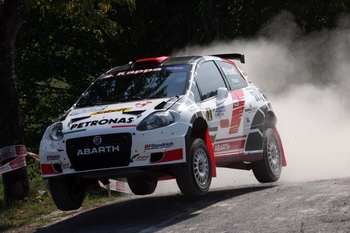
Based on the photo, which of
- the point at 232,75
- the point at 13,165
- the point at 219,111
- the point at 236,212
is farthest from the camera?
the point at 13,165

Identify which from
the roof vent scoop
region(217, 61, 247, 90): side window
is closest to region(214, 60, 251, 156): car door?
region(217, 61, 247, 90): side window

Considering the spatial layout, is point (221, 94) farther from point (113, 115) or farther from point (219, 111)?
point (113, 115)

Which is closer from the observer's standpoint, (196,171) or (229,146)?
(196,171)

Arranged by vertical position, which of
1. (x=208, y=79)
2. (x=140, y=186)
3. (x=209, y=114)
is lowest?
(x=140, y=186)

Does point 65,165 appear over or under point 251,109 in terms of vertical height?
under

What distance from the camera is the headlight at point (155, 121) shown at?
9.45 meters

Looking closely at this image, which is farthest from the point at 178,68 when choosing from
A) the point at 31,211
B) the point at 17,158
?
the point at 17,158

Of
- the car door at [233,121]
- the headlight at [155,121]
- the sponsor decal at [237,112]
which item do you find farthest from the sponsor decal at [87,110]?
the sponsor decal at [237,112]

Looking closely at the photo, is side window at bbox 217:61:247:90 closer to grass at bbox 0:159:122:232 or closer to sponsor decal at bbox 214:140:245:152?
sponsor decal at bbox 214:140:245:152

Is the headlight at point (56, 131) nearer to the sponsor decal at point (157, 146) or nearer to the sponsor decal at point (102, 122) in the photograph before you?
the sponsor decal at point (102, 122)

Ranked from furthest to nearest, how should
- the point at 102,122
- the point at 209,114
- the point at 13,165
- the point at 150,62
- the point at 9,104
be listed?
the point at 9,104 < the point at 13,165 < the point at 150,62 < the point at 209,114 < the point at 102,122

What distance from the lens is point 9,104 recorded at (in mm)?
13234

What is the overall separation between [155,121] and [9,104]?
448 cm

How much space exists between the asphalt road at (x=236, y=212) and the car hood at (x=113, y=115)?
1180mm
